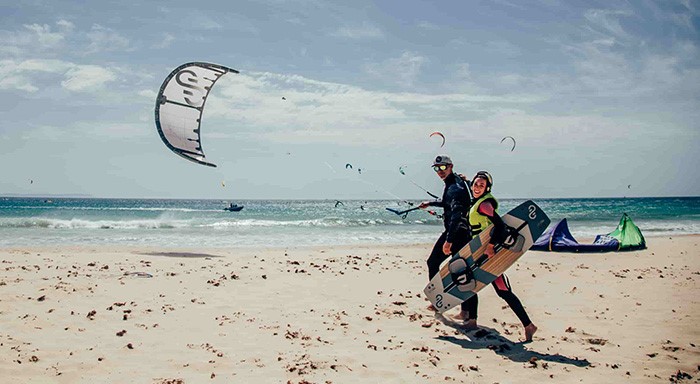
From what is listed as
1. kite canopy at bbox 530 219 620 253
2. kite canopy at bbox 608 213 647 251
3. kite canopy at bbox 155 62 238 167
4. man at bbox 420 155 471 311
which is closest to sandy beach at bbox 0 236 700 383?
man at bbox 420 155 471 311

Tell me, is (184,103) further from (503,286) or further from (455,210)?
(503,286)

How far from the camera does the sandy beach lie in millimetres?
4984

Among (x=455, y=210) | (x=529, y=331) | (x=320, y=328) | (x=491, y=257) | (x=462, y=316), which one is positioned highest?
(x=455, y=210)

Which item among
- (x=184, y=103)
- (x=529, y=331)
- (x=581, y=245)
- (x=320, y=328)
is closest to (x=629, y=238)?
(x=581, y=245)

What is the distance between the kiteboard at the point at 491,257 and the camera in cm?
625

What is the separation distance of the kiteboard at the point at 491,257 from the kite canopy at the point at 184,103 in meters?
9.01

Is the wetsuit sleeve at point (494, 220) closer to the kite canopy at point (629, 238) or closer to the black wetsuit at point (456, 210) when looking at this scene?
the black wetsuit at point (456, 210)

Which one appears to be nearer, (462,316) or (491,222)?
(491,222)

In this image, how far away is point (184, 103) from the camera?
1332 cm

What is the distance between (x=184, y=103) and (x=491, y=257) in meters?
9.81

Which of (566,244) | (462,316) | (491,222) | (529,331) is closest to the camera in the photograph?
(529,331)

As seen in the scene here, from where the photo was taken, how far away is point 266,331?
6340 millimetres

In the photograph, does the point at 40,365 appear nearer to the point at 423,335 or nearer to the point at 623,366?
the point at 423,335

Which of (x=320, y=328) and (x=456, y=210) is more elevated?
(x=456, y=210)
